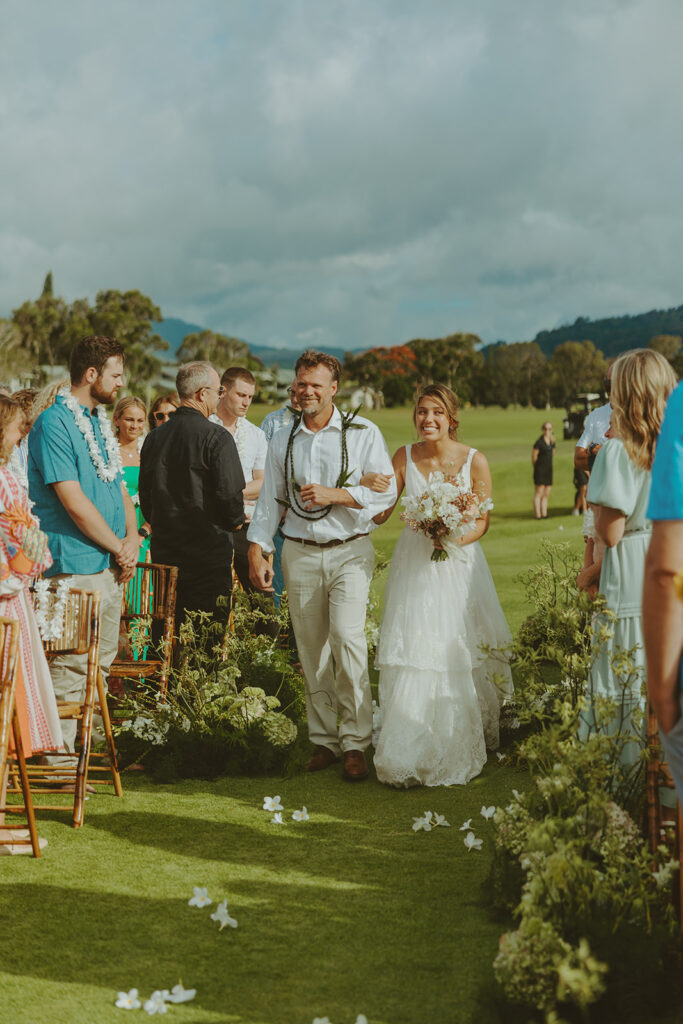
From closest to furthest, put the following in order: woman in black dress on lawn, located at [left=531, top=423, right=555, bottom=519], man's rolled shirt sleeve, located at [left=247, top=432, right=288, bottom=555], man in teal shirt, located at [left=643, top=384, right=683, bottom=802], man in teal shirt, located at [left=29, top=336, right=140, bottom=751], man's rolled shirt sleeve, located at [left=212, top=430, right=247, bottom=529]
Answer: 1. man in teal shirt, located at [left=643, top=384, right=683, bottom=802]
2. man in teal shirt, located at [left=29, top=336, right=140, bottom=751]
3. man's rolled shirt sleeve, located at [left=247, top=432, right=288, bottom=555]
4. man's rolled shirt sleeve, located at [left=212, top=430, right=247, bottom=529]
5. woman in black dress on lawn, located at [left=531, top=423, right=555, bottom=519]

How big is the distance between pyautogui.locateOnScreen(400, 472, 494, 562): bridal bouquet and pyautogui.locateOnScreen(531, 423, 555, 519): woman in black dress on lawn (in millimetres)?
17846

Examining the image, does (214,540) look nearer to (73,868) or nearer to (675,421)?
(73,868)

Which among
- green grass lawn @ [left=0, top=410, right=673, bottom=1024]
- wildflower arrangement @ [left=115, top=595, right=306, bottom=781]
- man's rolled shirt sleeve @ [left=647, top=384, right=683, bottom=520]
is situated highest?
man's rolled shirt sleeve @ [left=647, top=384, right=683, bottom=520]

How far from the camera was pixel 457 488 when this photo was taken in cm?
611

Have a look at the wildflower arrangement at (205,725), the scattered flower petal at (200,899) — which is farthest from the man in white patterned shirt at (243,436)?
the scattered flower petal at (200,899)

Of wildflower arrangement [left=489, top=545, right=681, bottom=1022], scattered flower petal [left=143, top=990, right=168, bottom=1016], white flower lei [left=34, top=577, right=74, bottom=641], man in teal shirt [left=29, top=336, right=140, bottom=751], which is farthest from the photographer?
man in teal shirt [left=29, top=336, right=140, bottom=751]

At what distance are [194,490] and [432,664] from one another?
1973 millimetres

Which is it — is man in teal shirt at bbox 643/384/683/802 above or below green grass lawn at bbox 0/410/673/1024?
A: above

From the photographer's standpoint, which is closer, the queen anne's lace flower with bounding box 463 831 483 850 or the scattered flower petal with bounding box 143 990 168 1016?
the scattered flower petal with bounding box 143 990 168 1016

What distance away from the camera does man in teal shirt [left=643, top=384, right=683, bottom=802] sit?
240 centimetres

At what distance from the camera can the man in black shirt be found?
6.68 meters

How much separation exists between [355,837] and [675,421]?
3.28 meters

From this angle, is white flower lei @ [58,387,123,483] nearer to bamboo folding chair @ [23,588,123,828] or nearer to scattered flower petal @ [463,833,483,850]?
bamboo folding chair @ [23,588,123,828]

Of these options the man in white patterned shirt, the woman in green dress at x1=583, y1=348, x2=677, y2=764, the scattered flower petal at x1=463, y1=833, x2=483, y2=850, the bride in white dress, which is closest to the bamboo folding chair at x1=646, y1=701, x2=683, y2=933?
the woman in green dress at x1=583, y1=348, x2=677, y2=764
